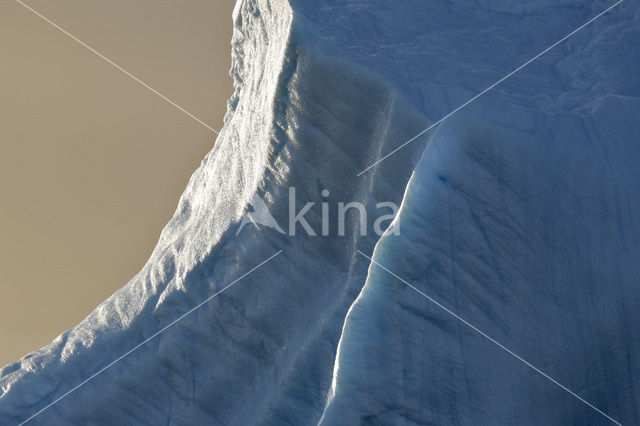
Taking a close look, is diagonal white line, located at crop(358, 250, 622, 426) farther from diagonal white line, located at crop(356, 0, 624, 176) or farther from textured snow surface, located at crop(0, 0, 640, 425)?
diagonal white line, located at crop(356, 0, 624, 176)

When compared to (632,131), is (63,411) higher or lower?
lower

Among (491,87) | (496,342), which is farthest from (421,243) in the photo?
(491,87)

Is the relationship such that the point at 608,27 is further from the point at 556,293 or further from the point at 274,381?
the point at 274,381

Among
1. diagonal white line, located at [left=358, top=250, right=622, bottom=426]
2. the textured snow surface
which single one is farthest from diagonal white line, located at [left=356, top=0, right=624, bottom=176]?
diagonal white line, located at [left=358, top=250, right=622, bottom=426]

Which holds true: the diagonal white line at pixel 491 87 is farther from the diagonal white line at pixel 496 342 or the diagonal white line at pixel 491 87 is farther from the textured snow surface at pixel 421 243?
the diagonal white line at pixel 496 342

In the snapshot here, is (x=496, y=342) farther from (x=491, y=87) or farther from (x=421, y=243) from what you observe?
(x=491, y=87)

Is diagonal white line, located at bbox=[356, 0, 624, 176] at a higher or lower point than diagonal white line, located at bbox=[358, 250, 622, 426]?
higher

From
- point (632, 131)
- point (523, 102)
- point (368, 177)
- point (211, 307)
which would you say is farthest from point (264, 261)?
point (632, 131)

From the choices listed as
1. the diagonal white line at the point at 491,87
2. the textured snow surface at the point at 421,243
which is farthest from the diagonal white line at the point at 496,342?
the diagonal white line at the point at 491,87
